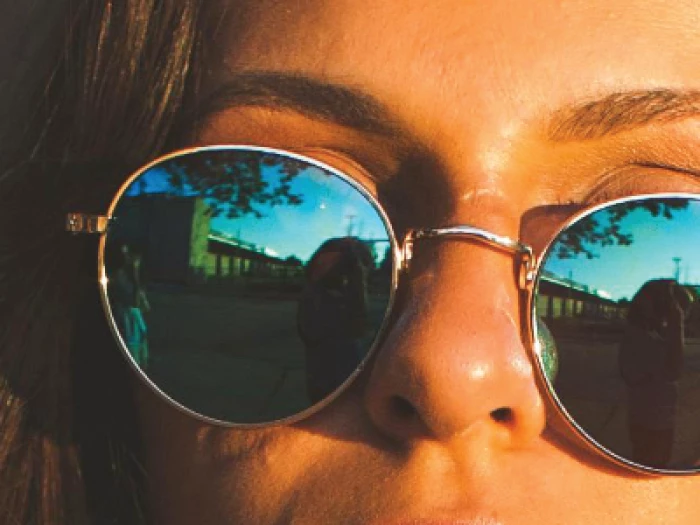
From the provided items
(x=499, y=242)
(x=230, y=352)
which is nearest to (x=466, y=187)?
(x=499, y=242)

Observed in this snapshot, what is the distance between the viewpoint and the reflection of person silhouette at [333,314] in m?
1.12

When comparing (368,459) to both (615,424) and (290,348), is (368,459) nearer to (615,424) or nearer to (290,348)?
(290,348)

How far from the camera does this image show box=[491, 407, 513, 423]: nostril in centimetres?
107

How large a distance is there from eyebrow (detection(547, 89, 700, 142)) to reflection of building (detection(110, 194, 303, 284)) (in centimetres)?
43

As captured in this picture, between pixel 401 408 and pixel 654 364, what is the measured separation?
33 cm

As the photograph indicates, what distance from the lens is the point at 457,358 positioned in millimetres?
1035

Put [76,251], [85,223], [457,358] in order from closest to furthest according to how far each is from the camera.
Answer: [457,358]
[85,223]
[76,251]

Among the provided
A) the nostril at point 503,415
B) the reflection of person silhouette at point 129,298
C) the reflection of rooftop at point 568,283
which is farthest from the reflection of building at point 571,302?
the reflection of person silhouette at point 129,298

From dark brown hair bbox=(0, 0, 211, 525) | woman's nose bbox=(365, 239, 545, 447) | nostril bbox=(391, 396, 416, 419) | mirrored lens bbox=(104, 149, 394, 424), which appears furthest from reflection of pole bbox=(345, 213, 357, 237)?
dark brown hair bbox=(0, 0, 211, 525)

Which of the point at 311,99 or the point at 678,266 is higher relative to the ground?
the point at 311,99

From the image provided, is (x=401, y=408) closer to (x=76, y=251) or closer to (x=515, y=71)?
(x=515, y=71)

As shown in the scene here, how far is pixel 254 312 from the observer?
1.17m

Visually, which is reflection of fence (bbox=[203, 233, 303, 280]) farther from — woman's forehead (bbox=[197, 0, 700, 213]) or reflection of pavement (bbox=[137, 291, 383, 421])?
woman's forehead (bbox=[197, 0, 700, 213])

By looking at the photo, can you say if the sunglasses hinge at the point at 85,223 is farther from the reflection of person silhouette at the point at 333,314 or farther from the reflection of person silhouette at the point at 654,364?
the reflection of person silhouette at the point at 654,364
